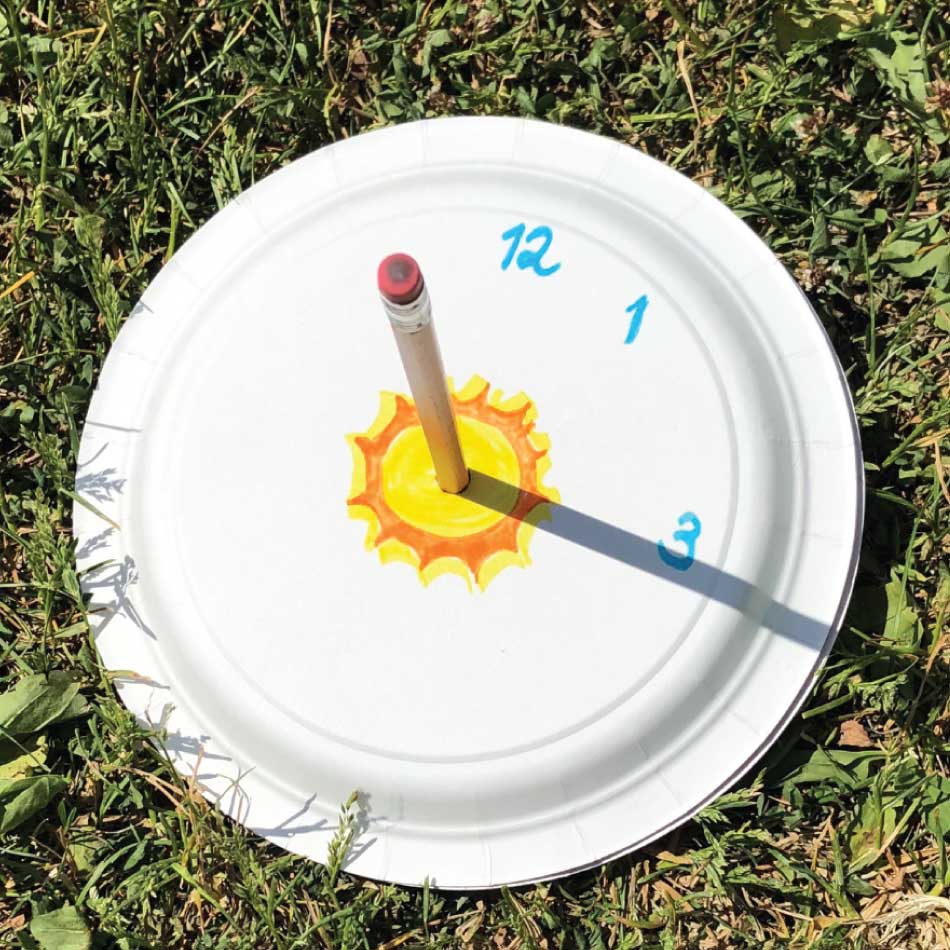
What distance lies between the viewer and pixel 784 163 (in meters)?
1.39

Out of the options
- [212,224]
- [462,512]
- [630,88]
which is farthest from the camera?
[630,88]

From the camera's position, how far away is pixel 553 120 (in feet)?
4.68

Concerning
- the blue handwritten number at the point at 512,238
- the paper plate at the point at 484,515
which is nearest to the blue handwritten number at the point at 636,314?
the paper plate at the point at 484,515

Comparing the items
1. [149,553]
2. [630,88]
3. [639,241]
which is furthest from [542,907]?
[630,88]

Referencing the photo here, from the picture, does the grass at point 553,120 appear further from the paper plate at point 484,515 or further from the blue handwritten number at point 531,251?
the blue handwritten number at point 531,251

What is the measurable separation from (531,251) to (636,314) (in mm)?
134

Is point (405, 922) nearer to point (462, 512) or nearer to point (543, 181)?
point (462, 512)

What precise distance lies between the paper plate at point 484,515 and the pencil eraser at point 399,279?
38cm

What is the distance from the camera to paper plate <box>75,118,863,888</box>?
3.55ft

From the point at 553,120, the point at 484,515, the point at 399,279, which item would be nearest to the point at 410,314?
the point at 399,279

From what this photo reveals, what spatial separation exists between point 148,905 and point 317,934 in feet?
0.63

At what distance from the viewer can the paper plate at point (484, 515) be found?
108 centimetres

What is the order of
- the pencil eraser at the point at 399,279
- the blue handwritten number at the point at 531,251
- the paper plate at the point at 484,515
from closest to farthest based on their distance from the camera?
the pencil eraser at the point at 399,279 < the paper plate at the point at 484,515 < the blue handwritten number at the point at 531,251

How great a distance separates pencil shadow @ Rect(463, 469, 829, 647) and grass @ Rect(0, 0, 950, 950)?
8 centimetres
